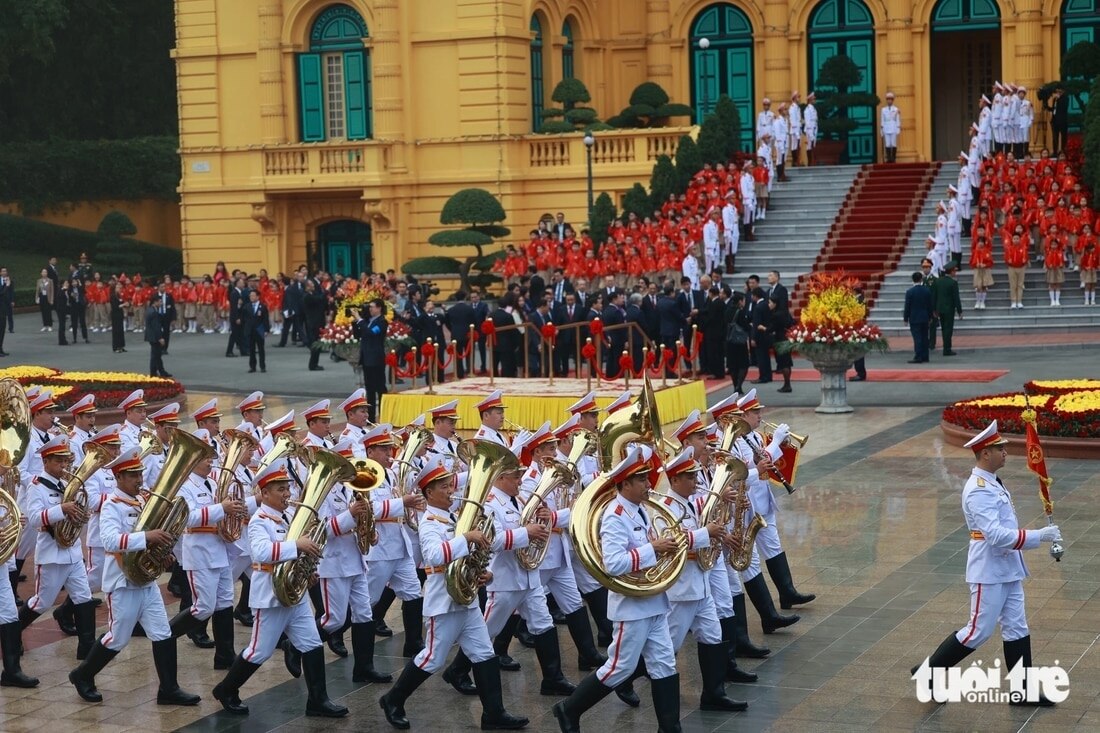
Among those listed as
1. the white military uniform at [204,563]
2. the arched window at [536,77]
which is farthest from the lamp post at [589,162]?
the white military uniform at [204,563]

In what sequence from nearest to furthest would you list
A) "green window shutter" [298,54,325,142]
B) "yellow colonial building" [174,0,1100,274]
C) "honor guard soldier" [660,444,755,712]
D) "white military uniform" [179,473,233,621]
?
"honor guard soldier" [660,444,755,712], "white military uniform" [179,473,233,621], "yellow colonial building" [174,0,1100,274], "green window shutter" [298,54,325,142]

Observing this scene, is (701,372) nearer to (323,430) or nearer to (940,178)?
(940,178)

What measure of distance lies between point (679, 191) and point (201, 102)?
545 inches

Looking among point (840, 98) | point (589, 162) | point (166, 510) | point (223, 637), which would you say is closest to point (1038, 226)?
point (840, 98)

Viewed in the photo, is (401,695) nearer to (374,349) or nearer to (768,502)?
(768,502)

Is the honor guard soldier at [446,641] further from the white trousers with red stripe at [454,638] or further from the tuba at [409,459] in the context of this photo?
the tuba at [409,459]

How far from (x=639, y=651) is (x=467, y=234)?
97.6 feet

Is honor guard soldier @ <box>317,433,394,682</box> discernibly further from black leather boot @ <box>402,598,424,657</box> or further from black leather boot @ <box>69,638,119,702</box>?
black leather boot @ <box>69,638,119,702</box>

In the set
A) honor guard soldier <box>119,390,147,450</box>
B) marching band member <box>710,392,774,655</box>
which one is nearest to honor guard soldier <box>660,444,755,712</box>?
marching band member <box>710,392,774,655</box>

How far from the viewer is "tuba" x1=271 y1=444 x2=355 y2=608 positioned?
36.6 ft

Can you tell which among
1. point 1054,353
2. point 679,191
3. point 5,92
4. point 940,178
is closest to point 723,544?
point 1054,353

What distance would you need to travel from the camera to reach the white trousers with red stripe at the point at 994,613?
11055 mm

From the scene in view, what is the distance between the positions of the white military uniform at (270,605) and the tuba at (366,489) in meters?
0.70

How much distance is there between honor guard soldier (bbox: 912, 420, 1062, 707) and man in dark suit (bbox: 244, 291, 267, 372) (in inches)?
908
